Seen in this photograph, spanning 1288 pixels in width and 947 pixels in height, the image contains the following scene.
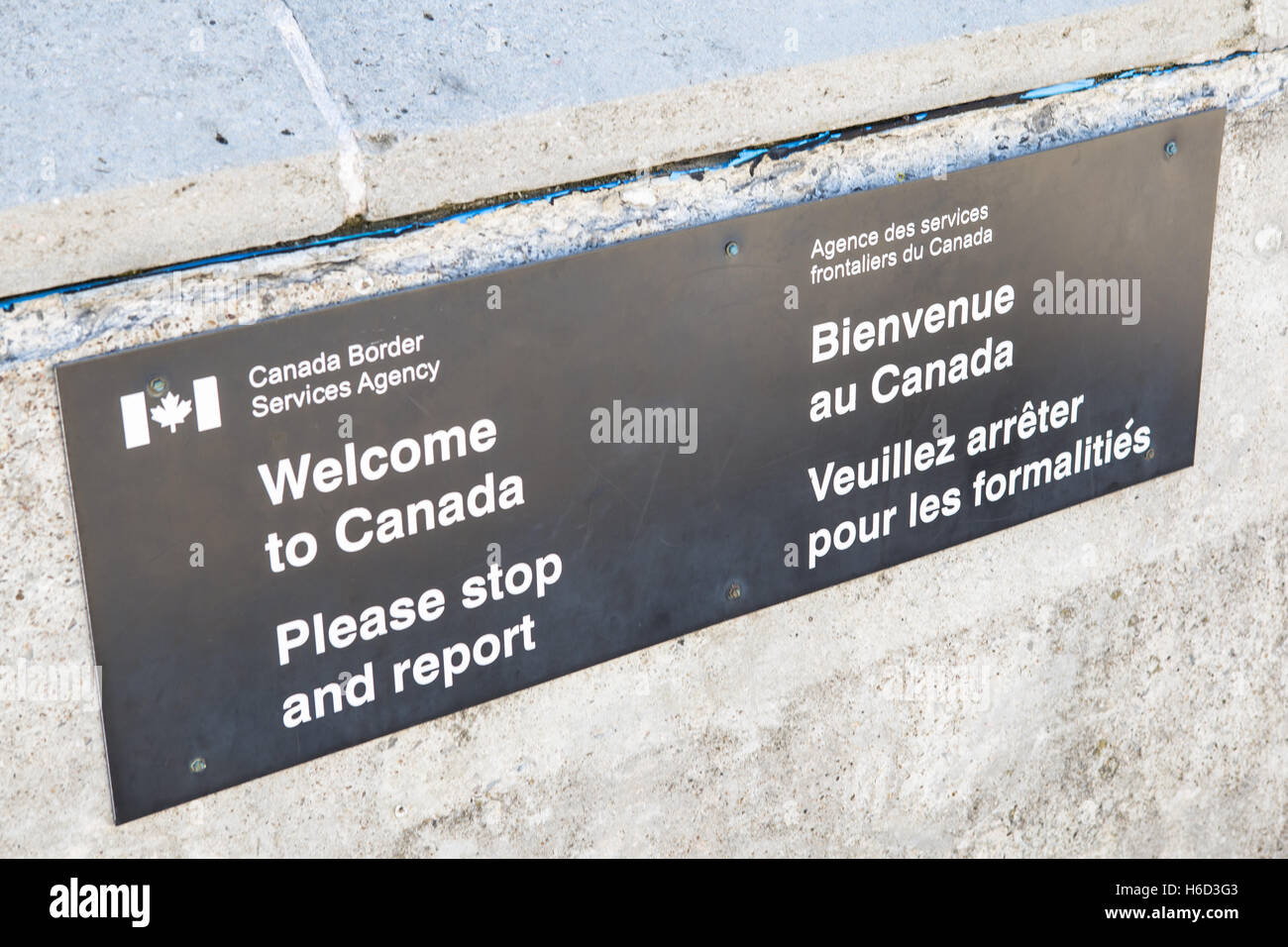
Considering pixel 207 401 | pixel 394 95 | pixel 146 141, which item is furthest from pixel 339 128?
pixel 207 401

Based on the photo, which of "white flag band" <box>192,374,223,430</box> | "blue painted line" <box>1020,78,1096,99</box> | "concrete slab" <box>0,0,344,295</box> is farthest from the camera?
"blue painted line" <box>1020,78,1096,99</box>

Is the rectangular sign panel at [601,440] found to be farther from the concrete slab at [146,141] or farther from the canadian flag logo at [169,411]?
the concrete slab at [146,141]

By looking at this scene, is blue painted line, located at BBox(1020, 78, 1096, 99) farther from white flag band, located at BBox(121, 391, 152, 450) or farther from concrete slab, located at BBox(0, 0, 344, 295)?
white flag band, located at BBox(121, 391, 152, 450)

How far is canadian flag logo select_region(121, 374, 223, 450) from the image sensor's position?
5.54ft

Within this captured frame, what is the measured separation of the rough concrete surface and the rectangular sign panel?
0.14m

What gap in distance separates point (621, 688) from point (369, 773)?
0.45 m

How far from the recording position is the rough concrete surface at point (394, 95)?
5.47 feet

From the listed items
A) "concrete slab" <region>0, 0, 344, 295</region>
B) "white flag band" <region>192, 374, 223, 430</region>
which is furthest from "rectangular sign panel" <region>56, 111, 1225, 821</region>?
"concrete slab" <region>0, 0, 344, 295</region>

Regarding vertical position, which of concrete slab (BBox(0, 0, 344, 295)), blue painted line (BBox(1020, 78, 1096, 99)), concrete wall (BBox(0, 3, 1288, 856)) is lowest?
concrete wall (BBox(0, 3, 1288, 856))

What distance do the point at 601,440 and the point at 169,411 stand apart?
2.16ft

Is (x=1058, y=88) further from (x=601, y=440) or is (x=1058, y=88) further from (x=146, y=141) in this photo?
(x=146, y=141)

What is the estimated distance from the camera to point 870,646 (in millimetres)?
2531

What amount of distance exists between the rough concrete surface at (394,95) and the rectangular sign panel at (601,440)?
142mm
